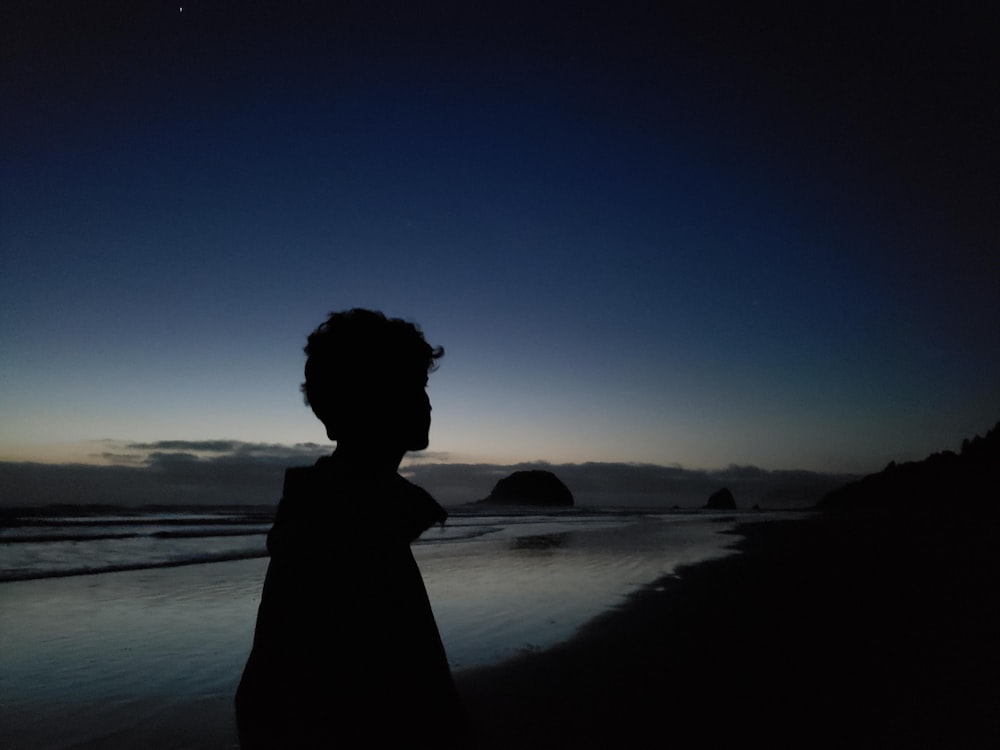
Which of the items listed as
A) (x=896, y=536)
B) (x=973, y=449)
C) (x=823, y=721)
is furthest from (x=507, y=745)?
(x=973, y=449)

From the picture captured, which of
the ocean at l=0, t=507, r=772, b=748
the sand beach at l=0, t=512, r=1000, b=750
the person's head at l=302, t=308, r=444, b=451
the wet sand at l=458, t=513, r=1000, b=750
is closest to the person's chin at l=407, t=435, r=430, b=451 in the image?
the person's head at l=302, t=308, r=444, b=451

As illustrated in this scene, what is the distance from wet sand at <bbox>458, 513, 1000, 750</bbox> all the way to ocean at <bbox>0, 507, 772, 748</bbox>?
2.86 ft

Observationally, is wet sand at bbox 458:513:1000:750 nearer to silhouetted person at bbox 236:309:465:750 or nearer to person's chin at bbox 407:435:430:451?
silhouetted person at bbox 236:309:465:750

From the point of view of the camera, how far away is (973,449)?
63375 millimetres

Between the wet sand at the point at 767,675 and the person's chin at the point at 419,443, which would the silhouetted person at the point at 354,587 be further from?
the wet sand at the point at 767,675

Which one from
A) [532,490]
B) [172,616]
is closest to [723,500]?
[532,490]

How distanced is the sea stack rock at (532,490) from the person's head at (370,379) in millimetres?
155176

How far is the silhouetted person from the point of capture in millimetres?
1447

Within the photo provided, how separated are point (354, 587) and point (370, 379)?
0.53 metres

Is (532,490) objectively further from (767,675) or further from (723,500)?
(767,675)

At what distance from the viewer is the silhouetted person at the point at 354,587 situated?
57.0 inches

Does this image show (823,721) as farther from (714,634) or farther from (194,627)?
(194,627)

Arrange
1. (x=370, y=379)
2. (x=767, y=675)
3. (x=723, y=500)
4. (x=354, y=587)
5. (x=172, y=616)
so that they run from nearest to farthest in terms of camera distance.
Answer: (x=354, y=587) < (x=370, y=379) < (x=767, y=675) < (x=172, y=616) < (x=723, y=500)

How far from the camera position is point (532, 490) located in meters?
167
